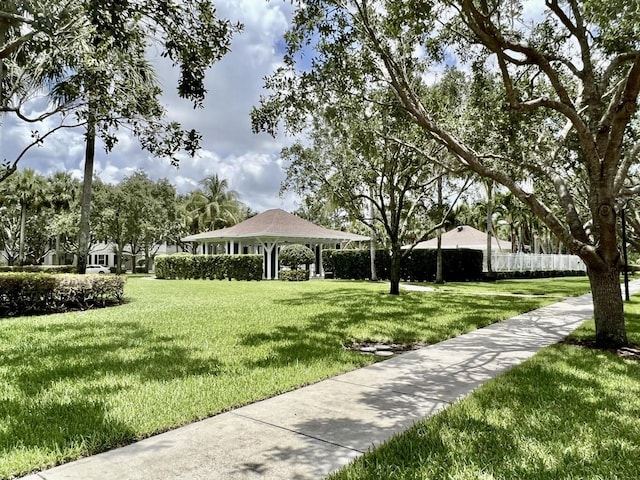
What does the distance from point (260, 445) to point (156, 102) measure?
28.2 ft

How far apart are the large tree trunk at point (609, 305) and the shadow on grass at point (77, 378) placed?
6402 millimetres

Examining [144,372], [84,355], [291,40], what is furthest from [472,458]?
[291,40]

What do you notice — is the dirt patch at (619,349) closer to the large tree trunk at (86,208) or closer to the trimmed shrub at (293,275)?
the large tree trunk at (86,208)

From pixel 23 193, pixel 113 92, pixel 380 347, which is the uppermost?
pixel 23 193

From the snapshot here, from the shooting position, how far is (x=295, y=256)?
28.1 metres

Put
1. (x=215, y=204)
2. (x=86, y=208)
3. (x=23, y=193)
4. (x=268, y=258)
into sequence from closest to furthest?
(x=86, y=208) < (x=268, y=258) < (x=23, y=193) < (x=215, y=204)

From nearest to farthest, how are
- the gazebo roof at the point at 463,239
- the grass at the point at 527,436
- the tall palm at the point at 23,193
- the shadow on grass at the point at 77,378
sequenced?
the grass at the point at 527,436, the shadow on grass at the point at 77,378, the tall palm at the point at 23,193, the gazebo roof at the point at 463,239

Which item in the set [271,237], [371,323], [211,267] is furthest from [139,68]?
[271,237]

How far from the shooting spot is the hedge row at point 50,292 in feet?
38.1

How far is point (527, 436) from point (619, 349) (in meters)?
4.87

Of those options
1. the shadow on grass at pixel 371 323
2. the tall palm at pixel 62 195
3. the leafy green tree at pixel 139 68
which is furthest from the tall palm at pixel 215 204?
the leafy green tree at pixel 139 68

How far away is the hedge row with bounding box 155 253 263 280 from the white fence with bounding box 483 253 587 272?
54.0 ft

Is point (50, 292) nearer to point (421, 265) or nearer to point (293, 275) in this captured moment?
point (293, 275)

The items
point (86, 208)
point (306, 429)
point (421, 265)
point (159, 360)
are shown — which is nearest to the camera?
point (306, 429)
